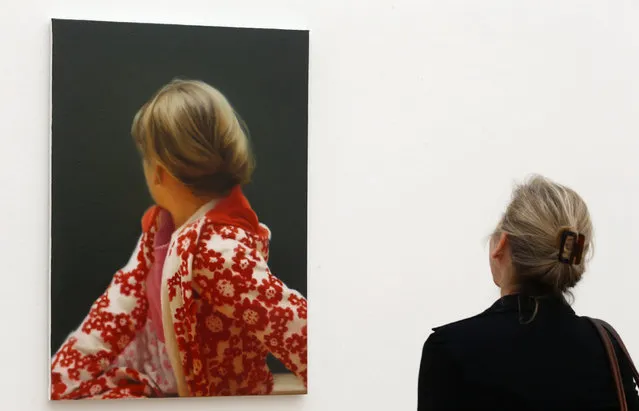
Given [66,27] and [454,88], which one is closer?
[66,27]

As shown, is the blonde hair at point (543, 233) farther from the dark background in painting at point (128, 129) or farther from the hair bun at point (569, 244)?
the dark background in painting at point (128, 129)

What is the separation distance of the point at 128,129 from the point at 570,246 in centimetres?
176

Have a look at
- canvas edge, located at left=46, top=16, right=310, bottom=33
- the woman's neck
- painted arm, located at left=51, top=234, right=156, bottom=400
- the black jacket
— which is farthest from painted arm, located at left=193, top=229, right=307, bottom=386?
the black jacket

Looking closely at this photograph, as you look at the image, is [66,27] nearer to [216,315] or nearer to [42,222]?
[42,222]

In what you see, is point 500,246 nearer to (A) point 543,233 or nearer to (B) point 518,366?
(A) point 543,233

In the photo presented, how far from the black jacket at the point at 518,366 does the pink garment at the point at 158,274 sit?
4.78ft

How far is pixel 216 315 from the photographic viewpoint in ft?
10.4

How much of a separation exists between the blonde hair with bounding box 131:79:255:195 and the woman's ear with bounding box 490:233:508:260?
1.43 meters

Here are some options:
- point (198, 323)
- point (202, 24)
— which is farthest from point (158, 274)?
point (202, 24)

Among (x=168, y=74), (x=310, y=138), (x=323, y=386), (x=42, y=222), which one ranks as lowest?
(x=323, y=386)

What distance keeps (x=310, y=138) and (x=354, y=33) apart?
1.33 feet

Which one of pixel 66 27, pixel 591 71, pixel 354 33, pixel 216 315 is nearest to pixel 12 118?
pixel 66 27

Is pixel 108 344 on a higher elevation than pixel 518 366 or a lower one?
lower

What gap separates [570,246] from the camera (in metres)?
1.86
